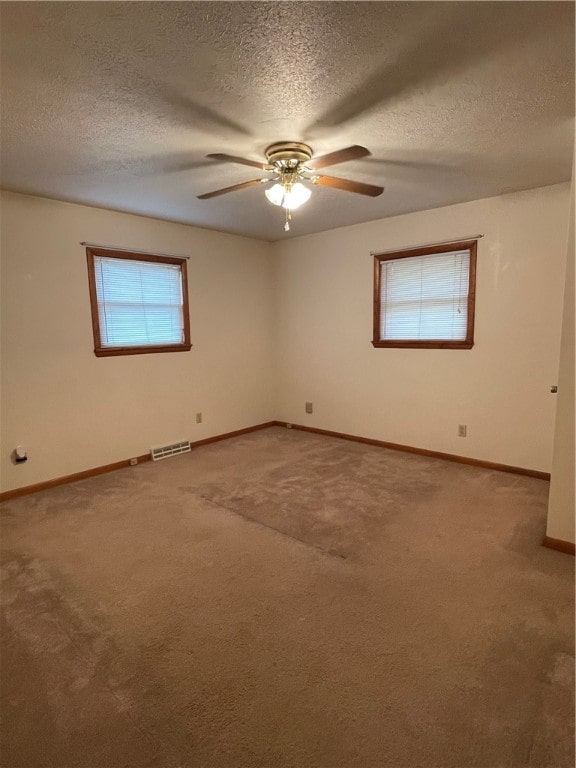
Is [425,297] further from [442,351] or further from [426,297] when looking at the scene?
[442,351]

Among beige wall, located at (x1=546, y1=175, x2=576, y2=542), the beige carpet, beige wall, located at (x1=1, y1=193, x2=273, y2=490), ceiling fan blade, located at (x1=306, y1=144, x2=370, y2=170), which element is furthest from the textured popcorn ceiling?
the beige carpet

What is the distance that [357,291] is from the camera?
4672mm

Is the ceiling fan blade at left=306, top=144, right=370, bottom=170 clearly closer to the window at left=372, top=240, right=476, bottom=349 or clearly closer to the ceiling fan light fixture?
the ceiling fan light fixture

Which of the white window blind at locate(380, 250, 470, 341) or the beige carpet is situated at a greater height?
the white window blind at locate(380, 250, 470, 341)

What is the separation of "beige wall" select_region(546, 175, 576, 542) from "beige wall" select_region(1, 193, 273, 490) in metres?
3.54

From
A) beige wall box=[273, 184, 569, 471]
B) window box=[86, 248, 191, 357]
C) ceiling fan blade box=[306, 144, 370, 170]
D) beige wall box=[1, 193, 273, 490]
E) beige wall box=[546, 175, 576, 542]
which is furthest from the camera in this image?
window box=[86, 248, 191, 357]

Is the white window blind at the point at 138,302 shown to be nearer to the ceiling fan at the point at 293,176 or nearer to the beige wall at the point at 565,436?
the ceiling fan at the point at 293,176

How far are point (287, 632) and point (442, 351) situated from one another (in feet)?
10.1

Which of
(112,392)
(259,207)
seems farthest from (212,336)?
(259,207)

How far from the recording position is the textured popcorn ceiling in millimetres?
1471

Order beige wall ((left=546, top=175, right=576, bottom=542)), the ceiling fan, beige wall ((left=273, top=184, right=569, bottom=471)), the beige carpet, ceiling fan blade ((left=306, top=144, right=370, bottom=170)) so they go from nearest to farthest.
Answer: the beige carpet < ceiling fan blade ((left=306, top=144, right=370, bottom=170)) < beige wall ((left=546, top=175, right=576, bottom=542)) < the ceiling fan < beige wall ((left=273, top=184, right=569, bottom=471))

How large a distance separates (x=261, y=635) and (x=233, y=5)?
2471 mm

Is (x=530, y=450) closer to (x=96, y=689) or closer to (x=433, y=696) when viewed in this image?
(x=433, y=696)

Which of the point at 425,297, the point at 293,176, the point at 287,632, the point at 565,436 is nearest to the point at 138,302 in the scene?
the point at 293,176
